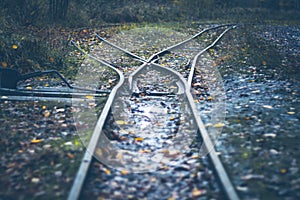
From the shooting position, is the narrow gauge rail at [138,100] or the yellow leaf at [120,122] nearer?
the narrow gauge rail at [138,100]

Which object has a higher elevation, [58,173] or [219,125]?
[219,125]

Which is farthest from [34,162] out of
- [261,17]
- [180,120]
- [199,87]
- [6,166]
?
[261,17]

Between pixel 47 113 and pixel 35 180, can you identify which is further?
pixel 47 113

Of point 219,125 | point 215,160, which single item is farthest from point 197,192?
point 219,125

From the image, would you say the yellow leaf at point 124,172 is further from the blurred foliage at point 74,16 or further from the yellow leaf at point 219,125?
the blurred foliage at point 74,16

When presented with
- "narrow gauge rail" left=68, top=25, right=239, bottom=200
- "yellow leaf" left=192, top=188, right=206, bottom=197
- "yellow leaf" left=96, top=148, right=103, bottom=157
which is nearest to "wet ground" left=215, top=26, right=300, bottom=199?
"narrow gauge rail" left=68, top=25, right=239, bottom=200

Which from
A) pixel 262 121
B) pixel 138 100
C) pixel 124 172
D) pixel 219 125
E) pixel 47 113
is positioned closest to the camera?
pixel 124 172

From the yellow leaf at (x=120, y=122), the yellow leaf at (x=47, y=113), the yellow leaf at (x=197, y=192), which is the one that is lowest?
the yellow leaf at (x=197, y=192)

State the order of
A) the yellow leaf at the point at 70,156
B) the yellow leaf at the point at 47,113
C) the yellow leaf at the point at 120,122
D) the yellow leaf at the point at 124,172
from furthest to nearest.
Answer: the yellow leaf at the point at 47,113, the yellow leaf at the point at 120,122, the yellow leaf at the point at 70,156, the yellow leaf at the point at 124,172

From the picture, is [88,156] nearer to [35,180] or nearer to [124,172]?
[124,172]

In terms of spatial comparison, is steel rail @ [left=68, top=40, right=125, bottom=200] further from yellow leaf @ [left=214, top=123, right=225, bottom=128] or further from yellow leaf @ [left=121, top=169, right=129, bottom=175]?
yellow leaf @ [left=214, top=123, right=225, bottom=128]

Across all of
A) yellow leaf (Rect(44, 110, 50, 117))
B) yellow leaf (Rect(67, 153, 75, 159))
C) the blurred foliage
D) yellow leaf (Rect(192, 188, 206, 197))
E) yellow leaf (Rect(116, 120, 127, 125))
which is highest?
the blurred foliage

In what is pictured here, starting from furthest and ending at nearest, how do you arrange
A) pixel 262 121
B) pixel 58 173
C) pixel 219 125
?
pixel 262 121 → pixel 219 125 → pixel 58 173

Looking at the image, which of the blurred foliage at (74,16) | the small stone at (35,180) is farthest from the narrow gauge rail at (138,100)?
the blurred foliage at (74,16)
